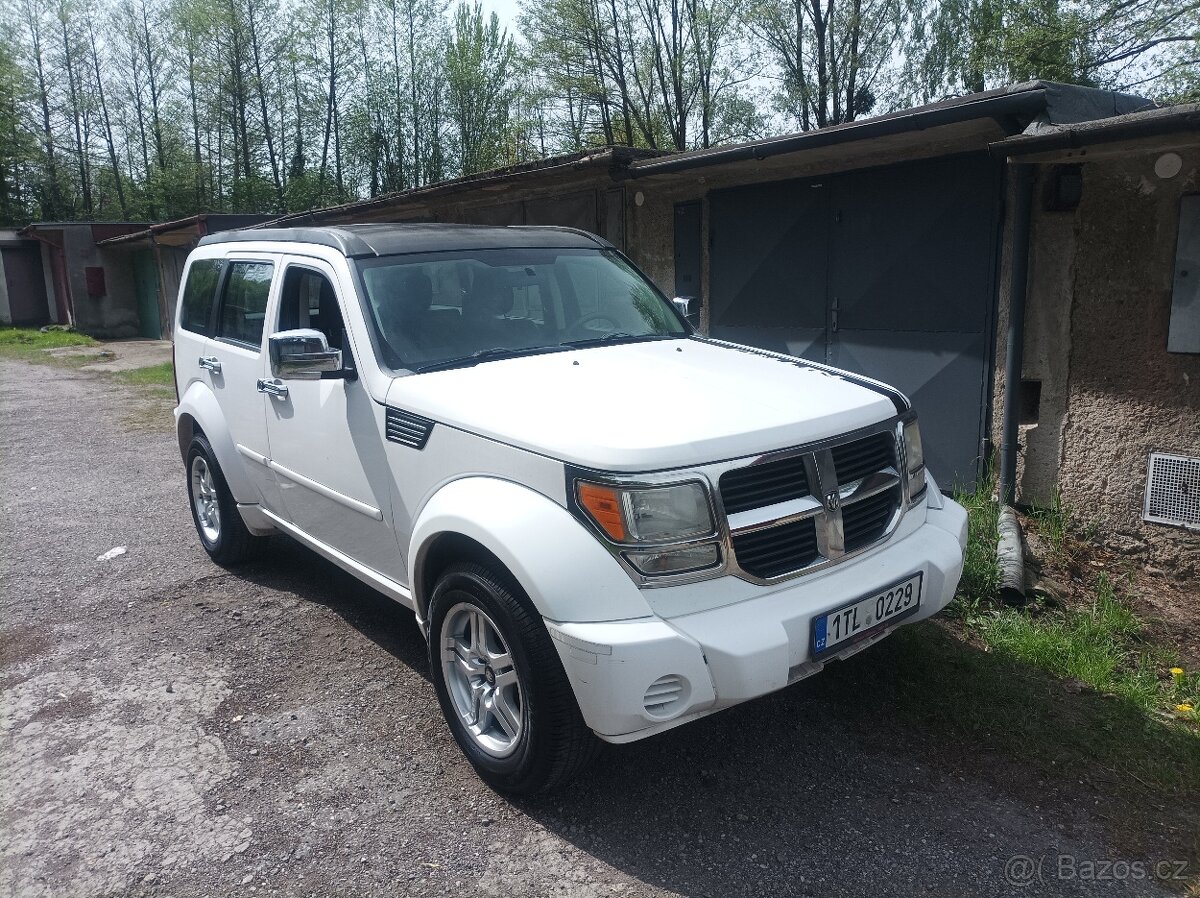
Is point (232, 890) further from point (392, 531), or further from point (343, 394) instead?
point (343, 394)

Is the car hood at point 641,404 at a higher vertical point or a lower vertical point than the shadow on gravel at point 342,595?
higher

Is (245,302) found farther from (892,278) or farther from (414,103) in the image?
(414,103)

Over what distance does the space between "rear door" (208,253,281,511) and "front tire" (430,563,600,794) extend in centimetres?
186

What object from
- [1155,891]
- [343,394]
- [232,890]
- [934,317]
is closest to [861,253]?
[934,317]

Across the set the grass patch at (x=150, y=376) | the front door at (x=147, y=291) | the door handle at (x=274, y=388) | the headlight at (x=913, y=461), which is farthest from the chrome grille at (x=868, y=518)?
the front door at (x=147, y=291)

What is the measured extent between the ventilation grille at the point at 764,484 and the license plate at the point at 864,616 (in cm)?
41

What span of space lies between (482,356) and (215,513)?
9.09ft

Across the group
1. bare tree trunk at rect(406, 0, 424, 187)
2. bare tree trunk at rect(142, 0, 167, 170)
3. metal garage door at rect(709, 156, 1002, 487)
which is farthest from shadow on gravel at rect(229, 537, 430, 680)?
bare tree trunk at rect(142, 0, 167, 170)

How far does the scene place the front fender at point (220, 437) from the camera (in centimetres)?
509

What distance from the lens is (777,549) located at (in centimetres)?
298

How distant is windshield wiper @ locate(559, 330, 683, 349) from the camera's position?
13.4 ft

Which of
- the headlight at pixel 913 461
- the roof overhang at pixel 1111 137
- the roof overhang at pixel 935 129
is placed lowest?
the headlight at pixel 913 461

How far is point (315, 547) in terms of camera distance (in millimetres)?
4469

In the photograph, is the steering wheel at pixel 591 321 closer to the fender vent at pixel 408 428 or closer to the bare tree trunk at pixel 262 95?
the fender vent at pixel 408 428
